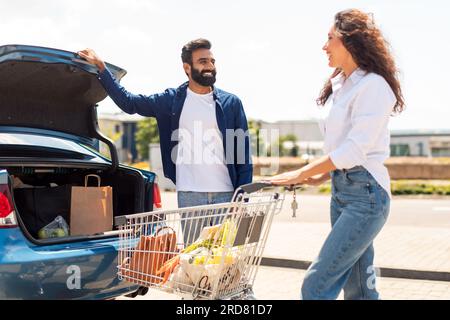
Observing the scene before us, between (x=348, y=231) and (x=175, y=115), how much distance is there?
171 centimetres

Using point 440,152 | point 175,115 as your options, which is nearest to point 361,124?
point 175,115

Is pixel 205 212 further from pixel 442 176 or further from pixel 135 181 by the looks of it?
pixel 442 176

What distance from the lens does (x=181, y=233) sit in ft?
11.8

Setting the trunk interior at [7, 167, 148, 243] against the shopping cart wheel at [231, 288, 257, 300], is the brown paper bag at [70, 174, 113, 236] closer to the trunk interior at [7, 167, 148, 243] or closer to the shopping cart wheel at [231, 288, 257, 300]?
the trunk interior at [7, 167, 148, 243]

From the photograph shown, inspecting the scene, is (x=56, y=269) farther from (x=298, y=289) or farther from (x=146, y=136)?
(x=146, y=136)

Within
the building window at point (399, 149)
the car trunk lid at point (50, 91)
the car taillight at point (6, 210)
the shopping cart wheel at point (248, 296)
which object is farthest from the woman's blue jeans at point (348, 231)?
the building window at point (399, 149)

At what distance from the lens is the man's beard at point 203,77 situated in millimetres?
4262

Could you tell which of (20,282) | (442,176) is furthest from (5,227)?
(442,176)

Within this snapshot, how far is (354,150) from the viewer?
304 centimetres

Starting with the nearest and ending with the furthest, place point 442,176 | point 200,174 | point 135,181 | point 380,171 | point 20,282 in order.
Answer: point 380,171 → point 20,282 → point 200,174 → point 135,181 → point 442,176

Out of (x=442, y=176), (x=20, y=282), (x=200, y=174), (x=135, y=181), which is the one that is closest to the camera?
(x=20, y=282)

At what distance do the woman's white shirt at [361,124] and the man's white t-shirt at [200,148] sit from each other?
3.84 feet
